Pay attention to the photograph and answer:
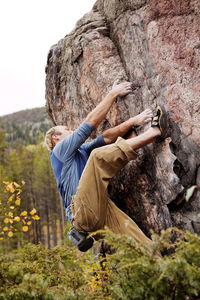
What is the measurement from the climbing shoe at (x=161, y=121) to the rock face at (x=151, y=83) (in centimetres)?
19

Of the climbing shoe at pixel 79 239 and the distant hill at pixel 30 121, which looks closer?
the climbing shoe at pixel 79 239

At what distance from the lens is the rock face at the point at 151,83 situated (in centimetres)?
400

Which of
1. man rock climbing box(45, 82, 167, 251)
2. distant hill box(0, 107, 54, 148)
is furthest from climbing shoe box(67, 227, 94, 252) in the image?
distant hill box(0, 107, 54, 148)

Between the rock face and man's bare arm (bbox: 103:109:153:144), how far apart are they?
21 cm

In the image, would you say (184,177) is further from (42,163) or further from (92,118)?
(42,163)

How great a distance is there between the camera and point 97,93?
17.3ft

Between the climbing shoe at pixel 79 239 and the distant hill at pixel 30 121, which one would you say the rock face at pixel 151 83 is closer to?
the climbing shoe at pixel 79 239

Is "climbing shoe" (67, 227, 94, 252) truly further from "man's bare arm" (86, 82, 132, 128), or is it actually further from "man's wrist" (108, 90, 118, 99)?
"man's wrist" (108, 90, 118, 99)

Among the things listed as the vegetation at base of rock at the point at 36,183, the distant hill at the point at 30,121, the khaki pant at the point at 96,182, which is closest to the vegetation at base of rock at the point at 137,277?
the khaki pant at the point at 96,182

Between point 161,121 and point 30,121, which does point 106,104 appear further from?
point 30,121

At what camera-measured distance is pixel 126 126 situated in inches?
179

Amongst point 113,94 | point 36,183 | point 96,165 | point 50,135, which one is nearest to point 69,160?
point 96,165

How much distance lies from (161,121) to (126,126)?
0.74 metres

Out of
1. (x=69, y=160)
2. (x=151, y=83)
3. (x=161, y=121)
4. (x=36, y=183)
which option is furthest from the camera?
(x=36, y=183)
